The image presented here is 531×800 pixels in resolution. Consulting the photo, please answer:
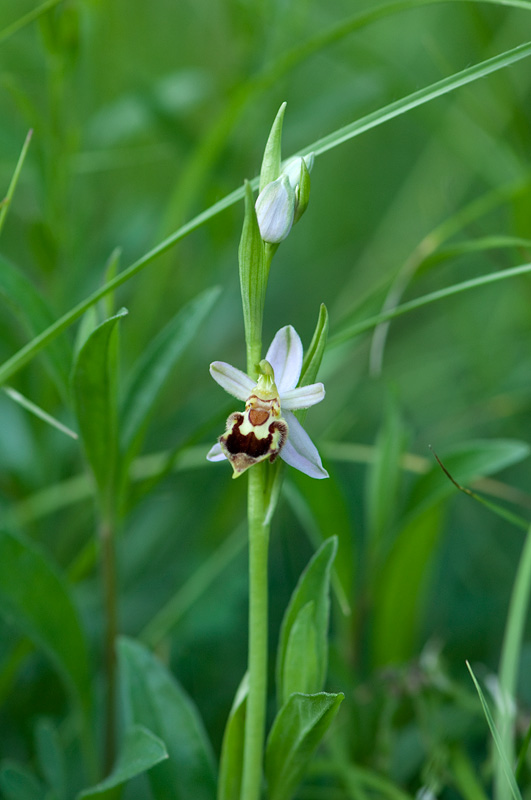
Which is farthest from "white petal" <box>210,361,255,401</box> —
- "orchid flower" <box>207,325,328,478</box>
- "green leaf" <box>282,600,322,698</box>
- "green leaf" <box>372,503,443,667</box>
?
"green leaf" <box>372,503,443,667</box>

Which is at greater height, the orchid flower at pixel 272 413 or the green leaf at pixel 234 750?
the orchid flower at pixel 272 413

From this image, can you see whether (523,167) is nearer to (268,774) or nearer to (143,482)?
(143,482)

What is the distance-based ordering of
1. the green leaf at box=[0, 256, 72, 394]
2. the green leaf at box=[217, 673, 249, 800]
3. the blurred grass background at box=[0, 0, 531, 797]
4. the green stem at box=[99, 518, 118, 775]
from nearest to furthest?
the green leaf at box=[217, 673, 249, 800] < the green leaf at box=[0, 256, 72, 394] < the green stem at box=[99, 518, 118, 775] < the blurred grass background at box=[0, 0, 531, 797]

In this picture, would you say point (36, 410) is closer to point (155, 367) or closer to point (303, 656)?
point (155, 367)

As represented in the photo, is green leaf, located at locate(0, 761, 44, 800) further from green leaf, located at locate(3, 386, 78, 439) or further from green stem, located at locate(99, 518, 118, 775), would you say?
green leaf, located at locate(3, 386, 78, 439)

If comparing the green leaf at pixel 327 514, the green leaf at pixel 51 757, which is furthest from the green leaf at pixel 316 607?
the green leaf at pixel 51 757

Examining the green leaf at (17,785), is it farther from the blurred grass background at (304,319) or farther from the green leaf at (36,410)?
the green leaf at (36,410)

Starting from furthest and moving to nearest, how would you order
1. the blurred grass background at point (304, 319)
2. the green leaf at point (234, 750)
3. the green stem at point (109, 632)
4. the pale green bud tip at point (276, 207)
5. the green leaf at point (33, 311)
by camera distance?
the blurred grass background at point (304, 319)
the green stem at point (109, 632)
the green leaf at point (33, 311)
the green leaf at point (234, 750)
the pale green bud tip at point (276, 207)
